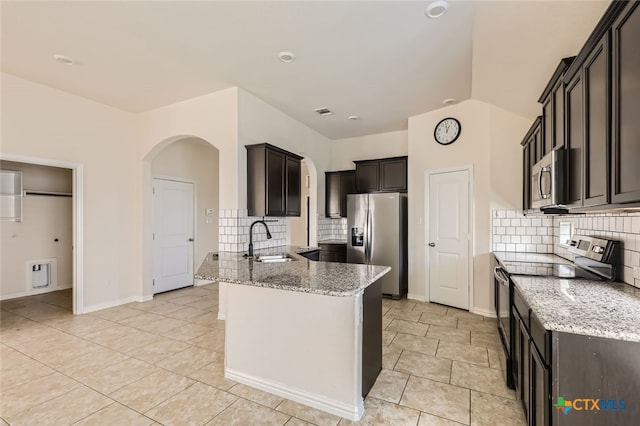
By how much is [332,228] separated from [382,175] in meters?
1.59

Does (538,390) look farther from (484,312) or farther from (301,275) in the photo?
(484,312)

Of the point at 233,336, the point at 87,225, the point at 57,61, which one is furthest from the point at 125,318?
the point at 57,61

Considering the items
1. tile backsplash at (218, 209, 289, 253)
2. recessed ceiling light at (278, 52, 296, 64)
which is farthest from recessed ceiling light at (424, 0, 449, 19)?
tile backsplash at (218, 209, 289, 253)

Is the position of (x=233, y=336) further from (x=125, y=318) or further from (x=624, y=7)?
(x=624, y=7)

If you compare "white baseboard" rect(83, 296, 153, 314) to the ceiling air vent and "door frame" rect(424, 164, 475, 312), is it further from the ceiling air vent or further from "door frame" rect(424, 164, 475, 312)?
"door frame" rect(424, 164, 475, 312)

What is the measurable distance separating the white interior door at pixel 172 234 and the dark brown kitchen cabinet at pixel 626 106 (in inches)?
220

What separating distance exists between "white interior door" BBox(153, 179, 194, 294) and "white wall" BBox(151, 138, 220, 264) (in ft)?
0.51

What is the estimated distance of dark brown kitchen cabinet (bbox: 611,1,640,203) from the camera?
122cm

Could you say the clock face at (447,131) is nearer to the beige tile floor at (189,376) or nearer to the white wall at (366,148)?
the white wall at (366,148)

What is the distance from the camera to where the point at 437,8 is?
2.21 metres

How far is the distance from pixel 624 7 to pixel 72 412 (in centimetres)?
392

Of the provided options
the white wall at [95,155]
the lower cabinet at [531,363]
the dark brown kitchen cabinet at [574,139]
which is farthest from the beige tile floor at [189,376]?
the dark brown kitchen cabinet at [574,139]

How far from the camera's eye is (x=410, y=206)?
185 inches

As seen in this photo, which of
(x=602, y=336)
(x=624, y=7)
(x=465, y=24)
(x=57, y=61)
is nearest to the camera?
(x=602, y=336)
